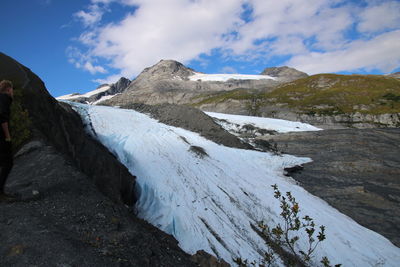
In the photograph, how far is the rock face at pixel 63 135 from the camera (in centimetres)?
1147

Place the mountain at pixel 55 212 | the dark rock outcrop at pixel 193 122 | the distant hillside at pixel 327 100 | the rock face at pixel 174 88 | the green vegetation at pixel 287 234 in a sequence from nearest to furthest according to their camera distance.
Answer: the mountain at pixel 55 212
the green vegetation at pixel 287 234
the dark rock outcrop at pixel 193 122
the distant hillside at pixel 327 100
the rock face at pixel 174 88

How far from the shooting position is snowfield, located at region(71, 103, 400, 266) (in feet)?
40.6

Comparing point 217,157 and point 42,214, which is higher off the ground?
point 42,214

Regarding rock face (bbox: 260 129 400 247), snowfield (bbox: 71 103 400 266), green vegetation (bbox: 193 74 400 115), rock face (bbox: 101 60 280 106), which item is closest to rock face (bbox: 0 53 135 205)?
snowfield (bbox: 71 103 400 266)

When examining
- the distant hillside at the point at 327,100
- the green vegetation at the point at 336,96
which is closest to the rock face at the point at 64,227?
the distant hillside at the point at 327,100

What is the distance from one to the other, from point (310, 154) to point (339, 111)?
5297 cm

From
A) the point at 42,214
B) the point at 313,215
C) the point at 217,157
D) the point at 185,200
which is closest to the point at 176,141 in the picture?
the point at 217,157

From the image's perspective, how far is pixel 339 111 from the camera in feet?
254

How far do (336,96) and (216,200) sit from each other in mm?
92408

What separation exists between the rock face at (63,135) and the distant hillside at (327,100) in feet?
235

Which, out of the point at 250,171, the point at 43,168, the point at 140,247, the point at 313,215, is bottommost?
the point at 313,215

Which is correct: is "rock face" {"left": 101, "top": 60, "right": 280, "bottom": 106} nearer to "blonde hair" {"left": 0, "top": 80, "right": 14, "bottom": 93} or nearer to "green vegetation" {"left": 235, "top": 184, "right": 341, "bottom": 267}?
"green vegetation" {"left": 235, "top": 184, "right": 341, "bottom": 267}

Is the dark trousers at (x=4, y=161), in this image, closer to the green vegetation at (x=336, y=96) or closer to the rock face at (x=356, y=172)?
the rock face at (x=356, y=172)

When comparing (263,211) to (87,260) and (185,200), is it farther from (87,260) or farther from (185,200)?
(87,260)
